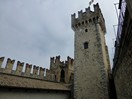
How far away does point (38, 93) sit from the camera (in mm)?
11172

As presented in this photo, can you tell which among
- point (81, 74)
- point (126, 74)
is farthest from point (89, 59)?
point (126, 74)

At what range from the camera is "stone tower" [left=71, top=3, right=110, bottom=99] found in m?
13.8

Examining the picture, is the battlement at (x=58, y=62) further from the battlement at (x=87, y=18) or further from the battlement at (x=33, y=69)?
the battlement at (x=87, y=18)

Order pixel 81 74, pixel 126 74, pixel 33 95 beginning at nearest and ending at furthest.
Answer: pixel 126 74 → pixel 33 95 → pixel 81 74

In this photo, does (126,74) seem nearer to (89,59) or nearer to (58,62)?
(89,59)

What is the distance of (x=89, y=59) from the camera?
15453mm

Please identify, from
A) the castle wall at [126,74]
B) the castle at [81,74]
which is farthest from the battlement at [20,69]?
the castle wall at [126,74]

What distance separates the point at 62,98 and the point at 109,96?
17.1 ft

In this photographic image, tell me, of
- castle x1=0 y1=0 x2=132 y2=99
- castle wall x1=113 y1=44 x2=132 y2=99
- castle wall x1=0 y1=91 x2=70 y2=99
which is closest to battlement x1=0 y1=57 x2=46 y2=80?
castle x1=0 y1=0 x2=132 y2=99

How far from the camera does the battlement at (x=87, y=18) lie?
17.5 m

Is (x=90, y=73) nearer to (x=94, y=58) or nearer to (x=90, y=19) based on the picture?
(x=94, y=58)

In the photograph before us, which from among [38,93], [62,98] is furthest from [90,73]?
[38,93]

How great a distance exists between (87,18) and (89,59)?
6.34 m

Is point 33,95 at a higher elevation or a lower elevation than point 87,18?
lower
